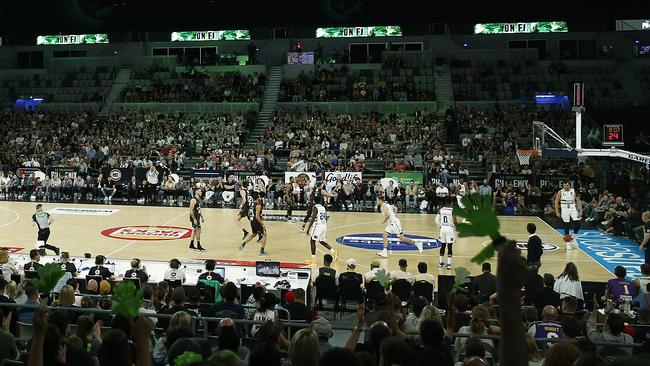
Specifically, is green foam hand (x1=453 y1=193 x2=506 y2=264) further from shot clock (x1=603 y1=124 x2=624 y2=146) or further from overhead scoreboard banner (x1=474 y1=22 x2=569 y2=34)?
overhead scoreboard banner (x1=474 y1=22 x2=569 y2=34)

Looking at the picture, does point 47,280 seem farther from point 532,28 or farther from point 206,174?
point 532,28

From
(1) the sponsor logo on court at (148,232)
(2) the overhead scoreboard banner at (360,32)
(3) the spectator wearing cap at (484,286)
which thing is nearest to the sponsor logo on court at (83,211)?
(1) the sponsor logo on court at (148,232)

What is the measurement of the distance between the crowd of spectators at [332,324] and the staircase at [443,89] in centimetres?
2994

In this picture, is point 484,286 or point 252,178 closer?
point 484,286

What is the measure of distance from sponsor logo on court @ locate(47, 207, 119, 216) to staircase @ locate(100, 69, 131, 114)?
1811 centimetres

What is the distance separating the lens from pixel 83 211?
28.8m

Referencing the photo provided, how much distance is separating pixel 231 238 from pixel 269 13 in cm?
1575

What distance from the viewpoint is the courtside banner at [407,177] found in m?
32.0

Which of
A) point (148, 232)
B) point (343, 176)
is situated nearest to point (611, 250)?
point (343, 176)

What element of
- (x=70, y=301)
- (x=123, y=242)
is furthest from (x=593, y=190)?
(x=70, y=301)

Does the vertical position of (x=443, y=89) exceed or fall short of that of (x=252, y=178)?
it exceeds it

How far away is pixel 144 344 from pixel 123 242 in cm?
1823

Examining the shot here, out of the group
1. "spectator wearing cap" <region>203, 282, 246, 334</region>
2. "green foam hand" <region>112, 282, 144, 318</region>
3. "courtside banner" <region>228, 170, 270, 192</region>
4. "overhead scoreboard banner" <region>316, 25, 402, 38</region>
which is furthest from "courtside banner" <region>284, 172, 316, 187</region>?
"green foam hand" <region>112, 282, 144, 318</region>

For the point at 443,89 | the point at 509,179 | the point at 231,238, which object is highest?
the point at 443,89
